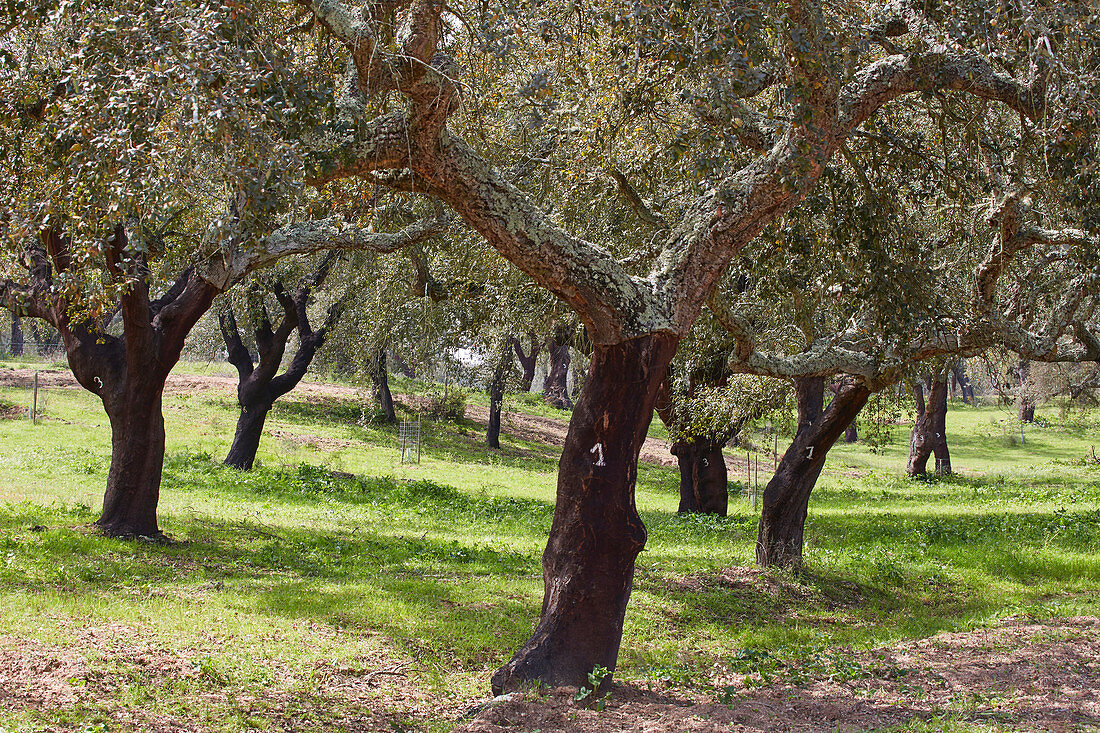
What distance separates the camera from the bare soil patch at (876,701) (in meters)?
5.57

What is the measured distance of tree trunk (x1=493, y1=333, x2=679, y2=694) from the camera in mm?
6469

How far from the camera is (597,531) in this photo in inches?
257

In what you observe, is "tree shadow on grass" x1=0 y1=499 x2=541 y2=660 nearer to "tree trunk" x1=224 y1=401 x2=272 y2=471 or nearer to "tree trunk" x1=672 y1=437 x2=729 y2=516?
"tree trunk" x1=224 y1=401 x2=272 y2=471

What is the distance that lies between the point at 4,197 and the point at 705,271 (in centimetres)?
506

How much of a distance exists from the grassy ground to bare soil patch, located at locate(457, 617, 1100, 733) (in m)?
0.71

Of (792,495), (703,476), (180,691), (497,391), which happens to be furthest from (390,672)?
(497,391)

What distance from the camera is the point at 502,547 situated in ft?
45.5

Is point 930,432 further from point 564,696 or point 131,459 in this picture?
point 564,696

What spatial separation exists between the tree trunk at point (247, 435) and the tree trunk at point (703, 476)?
30.5ft

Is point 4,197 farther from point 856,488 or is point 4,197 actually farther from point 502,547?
point 856,488

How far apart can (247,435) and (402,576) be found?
1016 cm

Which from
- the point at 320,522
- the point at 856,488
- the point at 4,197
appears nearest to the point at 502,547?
the point at 320,522

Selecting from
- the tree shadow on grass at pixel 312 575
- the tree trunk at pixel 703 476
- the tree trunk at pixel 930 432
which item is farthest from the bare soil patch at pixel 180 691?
the tree trunk at pixel 930 432

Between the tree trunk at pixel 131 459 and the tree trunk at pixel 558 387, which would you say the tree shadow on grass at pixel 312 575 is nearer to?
the tree trunk at pixel 131 459
